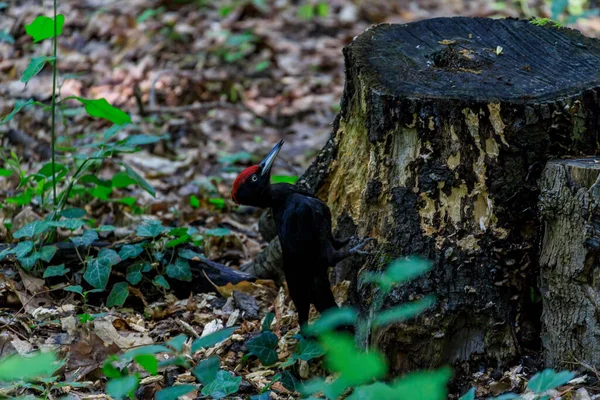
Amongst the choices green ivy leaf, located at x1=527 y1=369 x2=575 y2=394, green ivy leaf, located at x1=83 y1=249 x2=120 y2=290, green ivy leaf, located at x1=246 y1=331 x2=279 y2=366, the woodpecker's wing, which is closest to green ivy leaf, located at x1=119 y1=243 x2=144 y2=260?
green ivy leaf, located at x1=83 y1=249 x2=120 y2=290

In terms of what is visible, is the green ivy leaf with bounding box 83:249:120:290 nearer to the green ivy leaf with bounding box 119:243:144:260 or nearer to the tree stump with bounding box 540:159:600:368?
the green ivy leaf with bounding box 119:243:144:260

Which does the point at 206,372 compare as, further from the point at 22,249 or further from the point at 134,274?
the point at 22,249

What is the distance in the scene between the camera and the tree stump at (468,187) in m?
2.92

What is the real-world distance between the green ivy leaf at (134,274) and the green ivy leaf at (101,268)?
0.36 feet

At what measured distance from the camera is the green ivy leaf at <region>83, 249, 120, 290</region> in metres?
3.53

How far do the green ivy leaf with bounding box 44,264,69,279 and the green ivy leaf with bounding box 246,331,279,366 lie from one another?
110cm

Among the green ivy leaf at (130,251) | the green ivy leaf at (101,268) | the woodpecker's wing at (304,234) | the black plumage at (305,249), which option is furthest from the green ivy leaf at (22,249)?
the woodpecker's wing at (304,234)

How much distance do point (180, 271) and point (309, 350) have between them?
1.09 meters

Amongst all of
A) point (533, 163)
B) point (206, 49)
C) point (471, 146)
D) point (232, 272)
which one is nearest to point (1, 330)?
point (232, 272)

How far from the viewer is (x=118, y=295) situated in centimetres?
364

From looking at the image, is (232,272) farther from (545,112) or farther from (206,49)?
(206,49)

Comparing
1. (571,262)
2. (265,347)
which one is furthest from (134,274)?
(571,262)

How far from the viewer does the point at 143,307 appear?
12.3ft

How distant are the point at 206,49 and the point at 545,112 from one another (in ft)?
18.8
